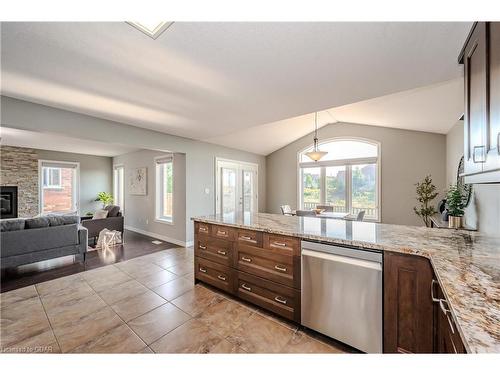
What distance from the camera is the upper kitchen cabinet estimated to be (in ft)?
3.42

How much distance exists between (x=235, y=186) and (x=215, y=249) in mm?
3910

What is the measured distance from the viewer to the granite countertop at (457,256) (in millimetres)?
662

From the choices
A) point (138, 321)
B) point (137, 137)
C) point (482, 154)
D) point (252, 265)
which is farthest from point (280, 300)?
point (137, 137)

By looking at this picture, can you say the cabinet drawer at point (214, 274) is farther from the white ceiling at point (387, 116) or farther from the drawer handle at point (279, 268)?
the white ceiling at point (387, 116)

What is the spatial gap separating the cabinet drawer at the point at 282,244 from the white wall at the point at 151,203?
10.8ft

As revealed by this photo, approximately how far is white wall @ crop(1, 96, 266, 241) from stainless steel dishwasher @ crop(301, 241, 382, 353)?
3546 millimetres

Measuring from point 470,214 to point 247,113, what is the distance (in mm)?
3355

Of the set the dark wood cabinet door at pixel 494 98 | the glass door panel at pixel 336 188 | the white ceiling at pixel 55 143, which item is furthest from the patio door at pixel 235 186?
the dark wood cabinet door at pixel 494 98

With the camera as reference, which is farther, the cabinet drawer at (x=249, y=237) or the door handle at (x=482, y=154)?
the cabinet drawer at (x=249, y=237)

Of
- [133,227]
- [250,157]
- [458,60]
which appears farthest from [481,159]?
[133,227]

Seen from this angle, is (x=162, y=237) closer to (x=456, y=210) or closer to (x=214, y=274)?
(x=214, y=274)

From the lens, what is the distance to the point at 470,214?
289cm

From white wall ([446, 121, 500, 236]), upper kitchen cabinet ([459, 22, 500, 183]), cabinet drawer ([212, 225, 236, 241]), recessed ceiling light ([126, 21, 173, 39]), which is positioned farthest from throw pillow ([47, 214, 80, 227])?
white wall ([446, 121, 500, 236])
